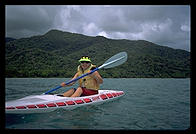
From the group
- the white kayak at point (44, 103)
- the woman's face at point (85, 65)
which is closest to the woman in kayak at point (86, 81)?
the woman's face at point (85, 65)

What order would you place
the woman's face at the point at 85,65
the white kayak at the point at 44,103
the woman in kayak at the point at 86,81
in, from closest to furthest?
the white kayak at the point at 44,103
the woman in kayak at the point at 86,81
the woman's face at the point at 85,65

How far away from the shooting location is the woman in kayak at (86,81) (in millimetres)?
5648

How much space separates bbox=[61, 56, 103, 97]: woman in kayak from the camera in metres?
5.65

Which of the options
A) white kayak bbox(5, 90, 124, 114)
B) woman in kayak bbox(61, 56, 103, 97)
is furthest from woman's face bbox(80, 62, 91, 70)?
white kayak bbox(5, 90, 124, 114)

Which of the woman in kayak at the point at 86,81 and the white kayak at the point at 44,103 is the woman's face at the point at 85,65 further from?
the white kayak at the point at 44,103

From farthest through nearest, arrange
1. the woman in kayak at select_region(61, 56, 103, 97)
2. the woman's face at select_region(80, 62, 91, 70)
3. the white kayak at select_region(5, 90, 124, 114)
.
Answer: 1. the woman's face at select_region(80, 62, 91, 70)
2. the woman in kayak at select_region(61, 56, 103, 97)
3. the white kayak at select_region(5, 90, 124, 114)

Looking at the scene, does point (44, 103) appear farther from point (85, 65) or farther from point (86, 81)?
point (85, 65)

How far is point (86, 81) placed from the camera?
588 cm

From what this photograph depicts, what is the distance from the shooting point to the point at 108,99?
6.64 metres

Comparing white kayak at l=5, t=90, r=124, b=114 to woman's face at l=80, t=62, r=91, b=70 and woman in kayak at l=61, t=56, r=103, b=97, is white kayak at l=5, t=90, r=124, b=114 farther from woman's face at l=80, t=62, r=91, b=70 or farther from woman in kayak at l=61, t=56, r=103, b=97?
woman's face at l=80, t=62, r=91, b=70

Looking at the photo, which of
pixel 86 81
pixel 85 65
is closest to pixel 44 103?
pixel 86 81

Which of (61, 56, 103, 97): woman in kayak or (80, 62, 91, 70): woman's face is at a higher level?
(80, 62, 91, 70): woman's face

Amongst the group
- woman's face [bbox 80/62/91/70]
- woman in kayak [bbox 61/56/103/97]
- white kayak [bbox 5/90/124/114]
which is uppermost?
woman's face [bbox 80/62/91/70]

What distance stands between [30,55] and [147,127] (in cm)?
5085
